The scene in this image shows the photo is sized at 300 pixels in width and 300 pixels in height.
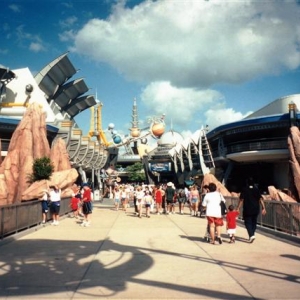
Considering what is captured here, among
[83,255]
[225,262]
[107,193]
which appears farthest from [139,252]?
[107,193]

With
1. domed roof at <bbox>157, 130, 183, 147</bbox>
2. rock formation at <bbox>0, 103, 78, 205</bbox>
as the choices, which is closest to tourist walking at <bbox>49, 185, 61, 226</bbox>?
rock formation at <bbox>0, 103, 78, 205</bbox>

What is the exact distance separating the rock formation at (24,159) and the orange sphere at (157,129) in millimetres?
82598

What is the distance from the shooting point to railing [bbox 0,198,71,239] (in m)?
11.2

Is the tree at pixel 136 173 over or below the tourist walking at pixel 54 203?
over

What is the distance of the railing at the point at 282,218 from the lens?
11328 millimetres

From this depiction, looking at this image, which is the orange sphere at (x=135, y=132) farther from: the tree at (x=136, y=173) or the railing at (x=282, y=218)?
the railing at (x=282, y=218)

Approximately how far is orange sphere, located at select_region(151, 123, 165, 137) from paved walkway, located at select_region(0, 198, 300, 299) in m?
106

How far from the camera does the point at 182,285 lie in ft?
18.6

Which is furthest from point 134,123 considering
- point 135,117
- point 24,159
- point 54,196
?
point 54,196

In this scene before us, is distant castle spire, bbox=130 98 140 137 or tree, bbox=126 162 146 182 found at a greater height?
distant castle spire, bbox=130 98 140 137

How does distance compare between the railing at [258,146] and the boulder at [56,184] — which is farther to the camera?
the railing at [258,146]

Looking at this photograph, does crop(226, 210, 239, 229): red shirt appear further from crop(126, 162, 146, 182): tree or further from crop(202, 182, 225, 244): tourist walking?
crop(126, 162, 146, 182): tree

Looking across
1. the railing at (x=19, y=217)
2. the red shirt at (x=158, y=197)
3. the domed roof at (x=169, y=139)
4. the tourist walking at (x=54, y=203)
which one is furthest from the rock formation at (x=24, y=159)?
the domed roof at (x=169, y=139)

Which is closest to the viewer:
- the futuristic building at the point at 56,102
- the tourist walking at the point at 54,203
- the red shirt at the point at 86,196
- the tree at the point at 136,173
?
the red shirt at the point at 86,196
